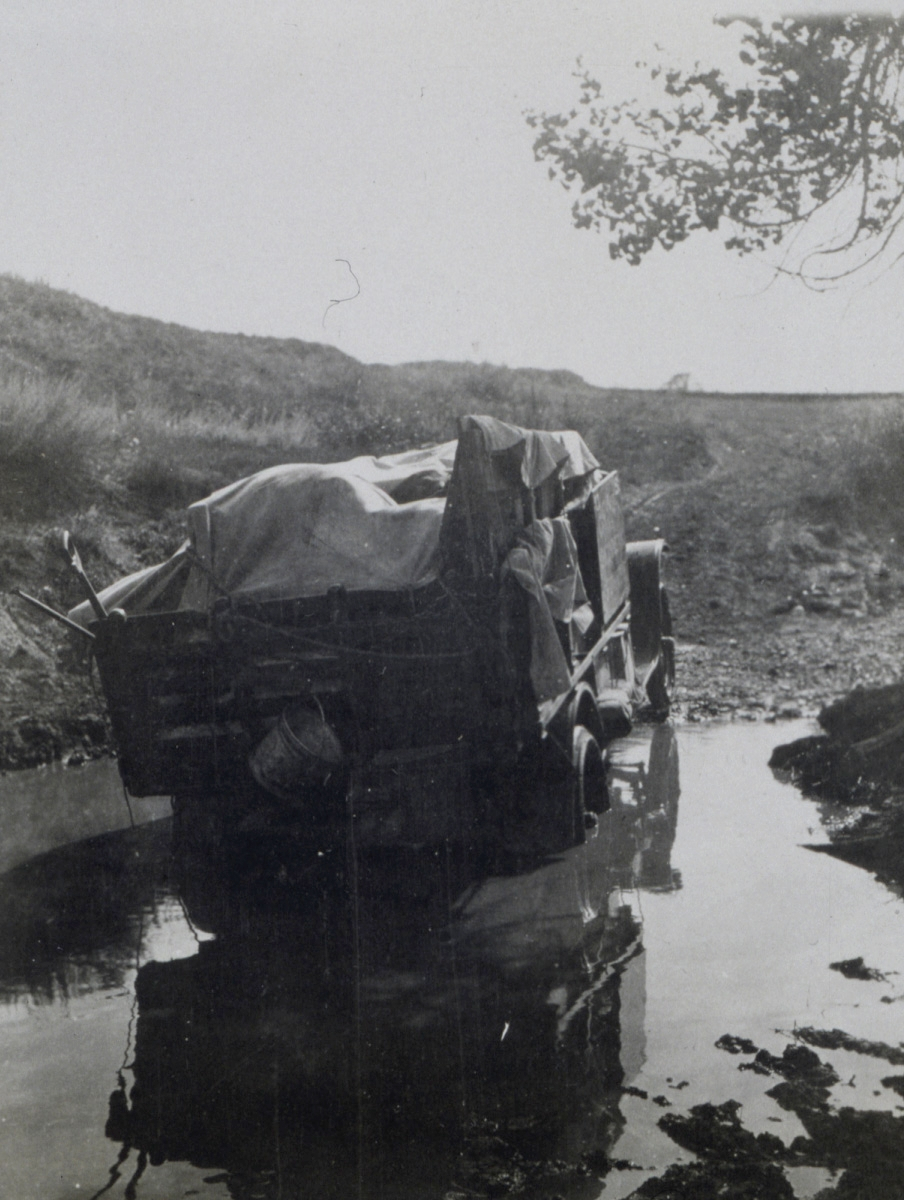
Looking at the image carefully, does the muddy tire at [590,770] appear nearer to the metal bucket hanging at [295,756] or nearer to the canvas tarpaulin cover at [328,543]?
the canvas tarpaulin cover at [328,543]

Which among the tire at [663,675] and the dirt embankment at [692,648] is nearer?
the dirt embankment at [692,648]

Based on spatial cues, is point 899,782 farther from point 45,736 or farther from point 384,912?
point 45,736

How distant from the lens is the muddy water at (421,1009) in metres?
3.74

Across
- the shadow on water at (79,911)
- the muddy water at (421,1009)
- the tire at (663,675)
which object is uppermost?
the tire at (663,675)

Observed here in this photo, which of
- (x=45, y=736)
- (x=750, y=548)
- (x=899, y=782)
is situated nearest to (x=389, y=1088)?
(x=899, y=782)

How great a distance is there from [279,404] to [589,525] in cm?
1844

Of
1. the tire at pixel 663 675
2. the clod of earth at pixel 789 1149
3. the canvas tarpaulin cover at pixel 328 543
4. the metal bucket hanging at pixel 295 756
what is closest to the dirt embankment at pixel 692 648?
the tire at pixel 663 675

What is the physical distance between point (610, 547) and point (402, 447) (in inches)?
543

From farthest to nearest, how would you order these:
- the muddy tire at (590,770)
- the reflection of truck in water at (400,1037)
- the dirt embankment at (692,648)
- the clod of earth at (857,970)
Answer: the dirt embankment at (692,648)
the muddy tire at (590,770)
the clod of earth at (857,970)
the reflection of truck in water at (400,1037)

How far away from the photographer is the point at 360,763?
20.3ft

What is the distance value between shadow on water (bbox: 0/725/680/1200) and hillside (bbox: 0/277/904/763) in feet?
15.1

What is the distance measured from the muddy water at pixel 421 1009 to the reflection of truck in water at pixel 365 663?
591 millimetres

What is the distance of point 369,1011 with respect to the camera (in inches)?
195

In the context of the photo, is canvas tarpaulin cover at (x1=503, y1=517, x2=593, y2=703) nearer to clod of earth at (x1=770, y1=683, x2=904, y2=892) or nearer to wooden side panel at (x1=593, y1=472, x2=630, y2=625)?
wooden side panel at (x1=593, y1=472, x2=630, y2=625)
